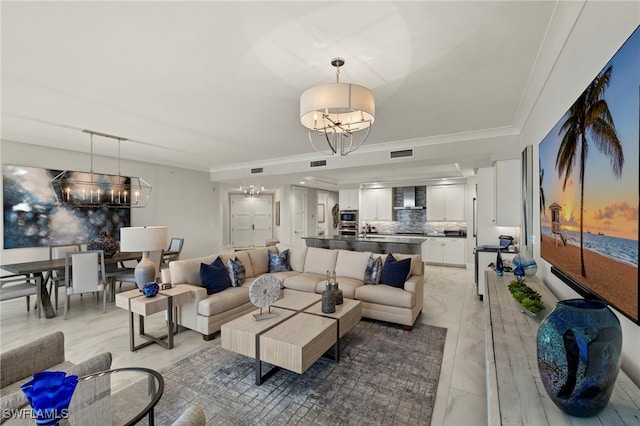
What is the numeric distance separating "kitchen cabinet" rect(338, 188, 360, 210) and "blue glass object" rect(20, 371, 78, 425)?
29.1 feet

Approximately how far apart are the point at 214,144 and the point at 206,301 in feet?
10.1

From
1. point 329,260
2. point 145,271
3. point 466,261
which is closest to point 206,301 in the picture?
point 145,271

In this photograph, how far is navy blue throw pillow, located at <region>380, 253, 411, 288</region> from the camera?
158 inches

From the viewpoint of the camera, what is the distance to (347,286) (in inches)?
163

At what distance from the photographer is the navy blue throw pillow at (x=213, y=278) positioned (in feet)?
12.3

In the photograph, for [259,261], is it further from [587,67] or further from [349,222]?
[349,222]

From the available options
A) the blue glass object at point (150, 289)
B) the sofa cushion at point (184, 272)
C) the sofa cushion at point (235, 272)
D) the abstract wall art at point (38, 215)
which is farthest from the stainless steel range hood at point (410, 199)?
the abstract wall art at point (38, 215)

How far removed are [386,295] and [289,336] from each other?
175 centimetres

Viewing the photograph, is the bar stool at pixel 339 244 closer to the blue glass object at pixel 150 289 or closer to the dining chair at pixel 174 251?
the dining chair at pixel 174 251

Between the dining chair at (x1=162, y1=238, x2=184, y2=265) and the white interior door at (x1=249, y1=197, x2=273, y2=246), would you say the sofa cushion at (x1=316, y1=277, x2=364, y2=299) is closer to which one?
the dining chair at (x1=162, y1=238, x2=184, y2=265)

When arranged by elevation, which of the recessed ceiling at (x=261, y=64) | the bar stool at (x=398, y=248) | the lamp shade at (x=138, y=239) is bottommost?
the bar stool at (x=398, y=248)

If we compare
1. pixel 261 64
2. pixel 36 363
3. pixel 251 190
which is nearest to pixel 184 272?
pixel 36 363

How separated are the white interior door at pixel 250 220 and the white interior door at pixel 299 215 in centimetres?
180

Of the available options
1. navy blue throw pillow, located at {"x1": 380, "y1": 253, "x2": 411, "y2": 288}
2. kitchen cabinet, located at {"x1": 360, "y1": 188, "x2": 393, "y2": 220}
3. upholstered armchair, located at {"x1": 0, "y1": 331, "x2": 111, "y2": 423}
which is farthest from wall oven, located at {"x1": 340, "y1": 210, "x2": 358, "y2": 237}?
upholstered armchair, located at {"x1": 0, "y1": 331, "x2": 111, "y2": 423}
